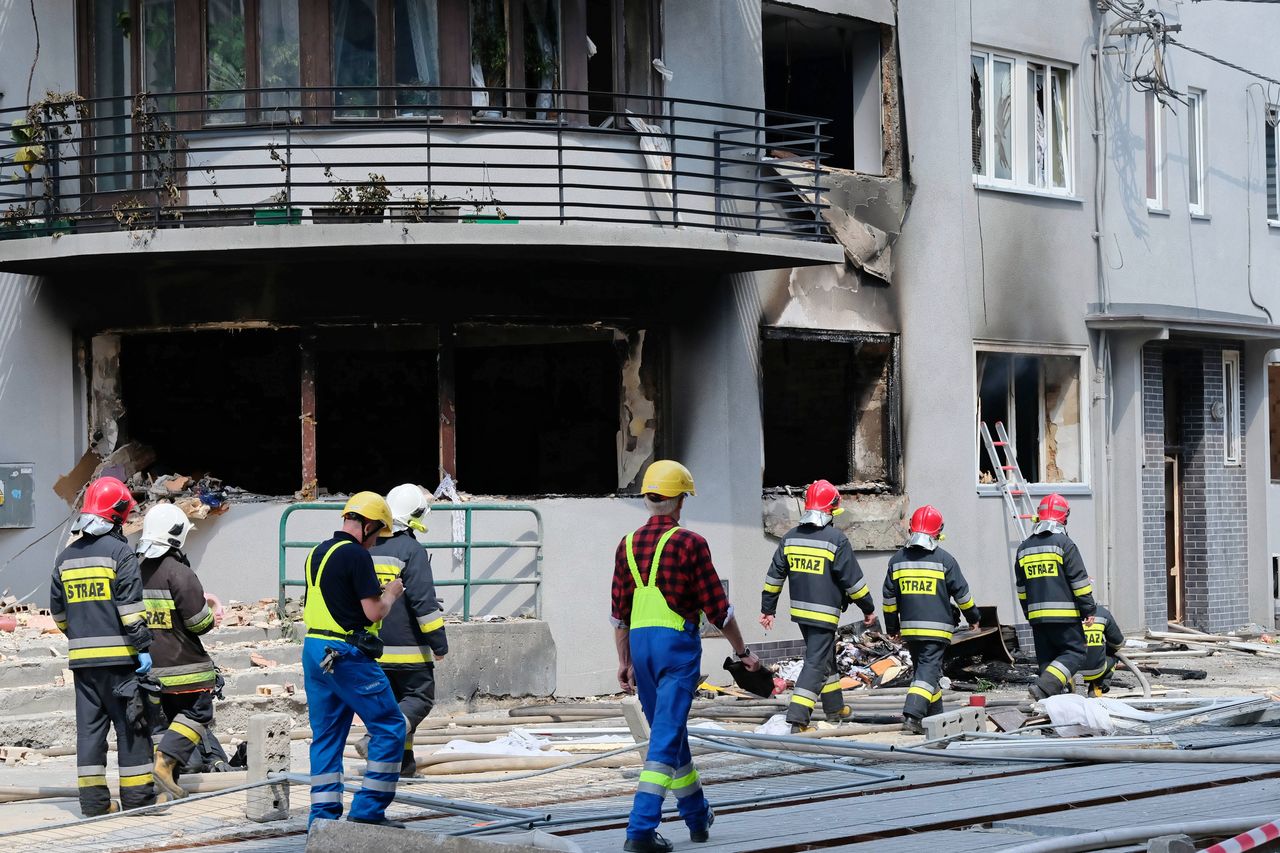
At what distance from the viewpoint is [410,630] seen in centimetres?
1088

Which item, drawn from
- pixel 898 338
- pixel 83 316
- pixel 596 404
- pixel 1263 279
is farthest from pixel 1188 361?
pixel 83 316

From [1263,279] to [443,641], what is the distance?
16057 mm

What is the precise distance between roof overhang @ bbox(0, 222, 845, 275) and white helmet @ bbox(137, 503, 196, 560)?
14.3ft

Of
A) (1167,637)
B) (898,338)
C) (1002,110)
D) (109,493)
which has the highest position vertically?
(1002,110)

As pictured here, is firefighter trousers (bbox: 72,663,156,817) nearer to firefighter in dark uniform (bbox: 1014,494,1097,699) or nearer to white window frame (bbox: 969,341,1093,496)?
firefighter in dark uniform (bbox: 1014,494,1097,699)

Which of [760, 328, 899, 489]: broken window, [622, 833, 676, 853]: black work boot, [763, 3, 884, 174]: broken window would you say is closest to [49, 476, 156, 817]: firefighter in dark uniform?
[622, 833, 676, 853]: black work boot

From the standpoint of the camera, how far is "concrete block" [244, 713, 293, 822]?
9656 millimetres

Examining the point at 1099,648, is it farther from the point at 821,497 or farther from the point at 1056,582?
the point at 821,497

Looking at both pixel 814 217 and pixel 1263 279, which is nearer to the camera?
pixel 814 217

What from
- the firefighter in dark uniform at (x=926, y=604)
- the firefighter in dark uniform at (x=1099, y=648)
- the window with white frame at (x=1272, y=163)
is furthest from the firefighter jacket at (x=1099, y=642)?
the window with white frame at (x=1272, y=163)

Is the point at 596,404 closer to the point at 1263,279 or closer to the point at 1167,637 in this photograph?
Result: the point at 1167,637

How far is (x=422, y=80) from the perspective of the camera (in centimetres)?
1585

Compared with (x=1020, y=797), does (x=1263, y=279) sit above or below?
above

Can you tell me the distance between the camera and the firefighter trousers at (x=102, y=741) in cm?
984
